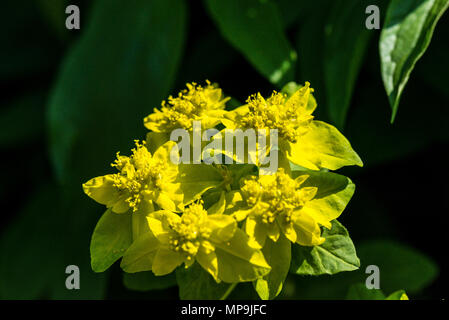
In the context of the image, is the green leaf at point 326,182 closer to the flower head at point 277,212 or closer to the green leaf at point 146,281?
the flower head at point 277,212

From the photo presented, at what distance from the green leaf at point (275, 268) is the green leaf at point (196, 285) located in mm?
113

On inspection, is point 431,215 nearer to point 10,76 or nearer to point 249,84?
point 249,84

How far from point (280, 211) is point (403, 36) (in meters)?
0.57

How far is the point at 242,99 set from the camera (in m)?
1.83

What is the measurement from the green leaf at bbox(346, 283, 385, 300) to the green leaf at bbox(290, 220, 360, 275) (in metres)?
0.16

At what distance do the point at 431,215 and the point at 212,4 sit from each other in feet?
3.38

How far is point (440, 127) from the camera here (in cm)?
172

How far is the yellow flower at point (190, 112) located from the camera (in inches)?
46.2

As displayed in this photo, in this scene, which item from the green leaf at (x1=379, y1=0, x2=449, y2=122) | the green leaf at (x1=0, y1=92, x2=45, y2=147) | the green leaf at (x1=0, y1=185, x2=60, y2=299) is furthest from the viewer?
the green leaf at (x1=0, y1=92, x2=45, y2=147)

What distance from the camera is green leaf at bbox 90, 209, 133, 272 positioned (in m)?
1.10

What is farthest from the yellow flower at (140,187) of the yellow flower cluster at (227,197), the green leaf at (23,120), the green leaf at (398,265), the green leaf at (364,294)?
the green leaf at (23,120)

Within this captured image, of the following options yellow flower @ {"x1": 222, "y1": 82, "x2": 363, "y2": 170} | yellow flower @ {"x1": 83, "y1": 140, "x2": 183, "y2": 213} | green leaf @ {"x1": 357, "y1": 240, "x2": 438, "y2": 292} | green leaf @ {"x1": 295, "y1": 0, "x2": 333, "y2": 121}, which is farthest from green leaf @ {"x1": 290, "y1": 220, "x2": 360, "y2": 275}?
green leaf @ {"x1": 357, "y1": 240, "x2": 438, "y2": 292}

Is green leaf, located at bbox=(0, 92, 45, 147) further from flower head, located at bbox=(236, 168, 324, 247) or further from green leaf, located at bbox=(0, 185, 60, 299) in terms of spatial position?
flower head, located at bbox=(236, 168, 324, 247)

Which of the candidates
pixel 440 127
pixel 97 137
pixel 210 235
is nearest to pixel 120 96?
pixel 97 137
